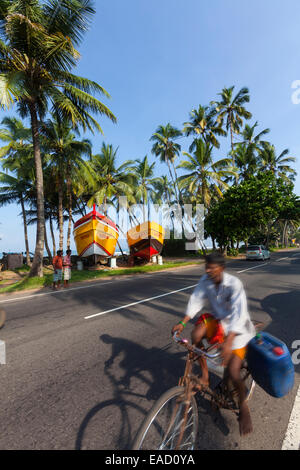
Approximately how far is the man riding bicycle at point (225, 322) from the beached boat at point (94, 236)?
1504cm

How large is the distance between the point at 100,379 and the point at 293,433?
2136 millimetres

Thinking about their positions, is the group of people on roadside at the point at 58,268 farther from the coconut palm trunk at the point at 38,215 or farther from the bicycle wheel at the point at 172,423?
the bicycle wheel at the point at 172,423

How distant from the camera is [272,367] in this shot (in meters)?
1.92

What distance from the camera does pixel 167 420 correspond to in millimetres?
1741

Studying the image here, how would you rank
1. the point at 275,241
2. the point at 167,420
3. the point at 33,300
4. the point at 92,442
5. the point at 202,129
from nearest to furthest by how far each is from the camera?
the point at 167,420
the point at 92,442
the point at 33,300
the point at 202,129
the point at 275,241

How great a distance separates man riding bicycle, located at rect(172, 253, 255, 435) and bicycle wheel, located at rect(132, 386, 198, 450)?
0.29 m

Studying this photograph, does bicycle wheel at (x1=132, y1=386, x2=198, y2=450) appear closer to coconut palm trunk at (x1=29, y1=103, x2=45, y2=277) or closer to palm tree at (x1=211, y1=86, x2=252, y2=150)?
coconut palm trunk at (x1=29, y1=103, x2=45, y2=277)

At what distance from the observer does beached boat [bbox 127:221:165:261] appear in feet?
64.2

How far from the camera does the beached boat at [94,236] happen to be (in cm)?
1688

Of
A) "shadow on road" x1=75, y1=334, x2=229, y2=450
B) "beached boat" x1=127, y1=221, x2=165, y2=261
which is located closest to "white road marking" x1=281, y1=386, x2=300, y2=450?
"shadow on road" x1=75, y1=334, x2=229, y2=450

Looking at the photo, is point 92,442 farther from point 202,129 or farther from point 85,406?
point 202,129

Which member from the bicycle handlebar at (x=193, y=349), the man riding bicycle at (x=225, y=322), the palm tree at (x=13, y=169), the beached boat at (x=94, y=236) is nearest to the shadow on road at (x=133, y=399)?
the man riding bicycle at (x=225, y=322)
